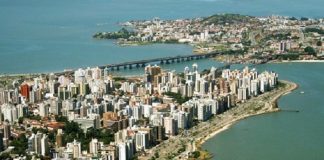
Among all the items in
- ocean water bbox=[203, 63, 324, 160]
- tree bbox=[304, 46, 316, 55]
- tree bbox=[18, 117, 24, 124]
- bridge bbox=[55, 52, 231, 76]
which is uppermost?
tree bbox=[304, 46, 316, 55]

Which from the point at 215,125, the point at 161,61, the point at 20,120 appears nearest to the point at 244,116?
the point at 215,125

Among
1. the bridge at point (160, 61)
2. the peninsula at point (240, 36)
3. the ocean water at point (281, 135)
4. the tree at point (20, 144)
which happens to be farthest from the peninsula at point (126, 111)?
the peninsula at point (240, 36)

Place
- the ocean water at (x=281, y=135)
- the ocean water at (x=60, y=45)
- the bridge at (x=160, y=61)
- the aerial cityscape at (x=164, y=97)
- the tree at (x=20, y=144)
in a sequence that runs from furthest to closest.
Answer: the ocean water at (x=60, y=45) < the bridge at (x=160, y=61) < the aerial cityscape at (x=164, y=97) < the ocean water at (x=281, y=135) < the tree at (x=20, y=144)

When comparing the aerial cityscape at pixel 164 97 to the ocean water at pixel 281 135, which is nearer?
the ocean water at pixel 281 135

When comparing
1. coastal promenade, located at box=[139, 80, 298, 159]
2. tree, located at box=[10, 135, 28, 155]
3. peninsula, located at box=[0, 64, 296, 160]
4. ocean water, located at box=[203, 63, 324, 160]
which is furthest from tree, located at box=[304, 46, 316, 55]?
tree, located at box=[10, 135, 28, 155]

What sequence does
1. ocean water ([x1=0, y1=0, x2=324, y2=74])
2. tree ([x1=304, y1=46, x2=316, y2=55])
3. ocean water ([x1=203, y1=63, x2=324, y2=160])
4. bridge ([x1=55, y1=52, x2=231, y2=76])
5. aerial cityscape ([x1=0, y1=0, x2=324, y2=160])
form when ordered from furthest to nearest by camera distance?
tree ([x1=304, y1=46, x2=316, y2=55]) < ocean water ([x1=0, y1=0, x2=324, y2=74]) < bridge ([x1=55, y1=52, x2=231, y2=76]) < aerial cityscape ([x1=0, y1=0, x2=324, y2=160]) < ocean water ([x1=203, y1=63, x2=324, y2=160])

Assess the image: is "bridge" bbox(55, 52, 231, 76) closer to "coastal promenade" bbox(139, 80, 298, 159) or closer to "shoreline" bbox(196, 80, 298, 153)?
"shoreline" bbox(196, 80, 298, 153)

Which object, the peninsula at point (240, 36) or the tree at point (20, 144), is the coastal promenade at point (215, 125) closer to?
the tree at point (20, 144)

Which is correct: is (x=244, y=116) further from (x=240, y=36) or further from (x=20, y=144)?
(x=240, y=36)
